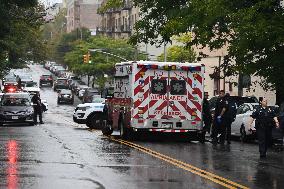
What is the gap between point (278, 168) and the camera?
1811 cm

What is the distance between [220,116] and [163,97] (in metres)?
2.09

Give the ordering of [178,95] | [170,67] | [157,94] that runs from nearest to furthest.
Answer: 1. [170,67]
2. [157,94]
3. [178,95]

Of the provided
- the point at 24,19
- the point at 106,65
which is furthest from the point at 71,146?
the point at 106,65

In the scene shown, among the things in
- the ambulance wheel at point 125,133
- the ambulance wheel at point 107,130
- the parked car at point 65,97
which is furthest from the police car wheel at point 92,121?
the parked car at point 65,97

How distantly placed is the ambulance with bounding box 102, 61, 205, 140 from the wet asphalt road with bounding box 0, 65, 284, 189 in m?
0.66

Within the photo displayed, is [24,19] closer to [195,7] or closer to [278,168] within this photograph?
[195,7]

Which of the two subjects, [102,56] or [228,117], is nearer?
[228,117]

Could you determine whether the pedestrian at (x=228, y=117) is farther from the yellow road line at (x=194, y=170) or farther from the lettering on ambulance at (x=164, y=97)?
the yellow road line at (x=194, y=170)

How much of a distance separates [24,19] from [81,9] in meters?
116

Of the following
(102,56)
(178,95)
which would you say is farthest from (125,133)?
(102,56)

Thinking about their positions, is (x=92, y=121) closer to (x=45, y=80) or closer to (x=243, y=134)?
(x=243, y=134)

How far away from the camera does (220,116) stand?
Answer: 26.9 meters

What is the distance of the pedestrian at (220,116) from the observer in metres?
26.9

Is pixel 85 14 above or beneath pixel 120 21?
above
